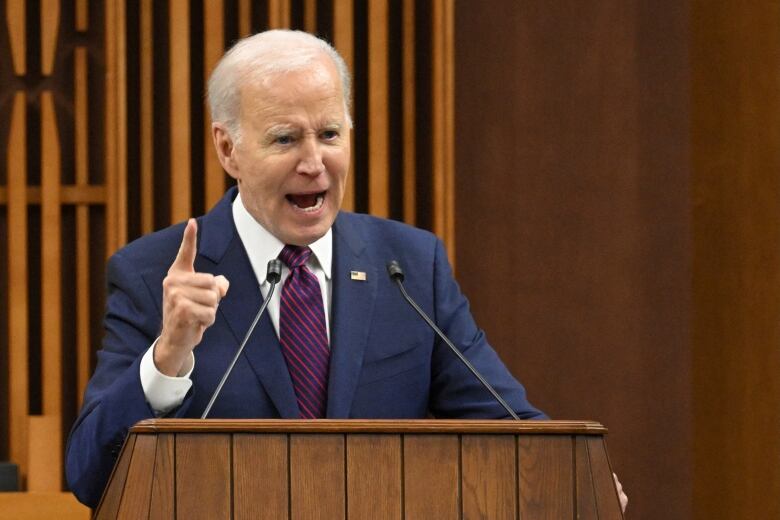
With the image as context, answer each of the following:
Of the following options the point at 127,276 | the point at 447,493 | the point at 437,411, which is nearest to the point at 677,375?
the point at 437,411

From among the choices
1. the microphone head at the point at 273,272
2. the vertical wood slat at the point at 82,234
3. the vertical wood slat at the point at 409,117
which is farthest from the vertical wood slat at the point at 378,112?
the microphone head at the point at 273,272

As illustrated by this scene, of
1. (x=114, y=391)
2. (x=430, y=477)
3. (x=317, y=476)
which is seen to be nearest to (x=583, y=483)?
(x=430, y=477)

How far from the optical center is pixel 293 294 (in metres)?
2.21

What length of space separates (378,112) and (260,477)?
2.05 meters

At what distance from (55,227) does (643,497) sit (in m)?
1.75

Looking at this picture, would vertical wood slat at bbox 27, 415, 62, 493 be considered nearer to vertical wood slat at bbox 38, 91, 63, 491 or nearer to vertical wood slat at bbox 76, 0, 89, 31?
vertical wood slat at bbox 38, 91, 63, 491

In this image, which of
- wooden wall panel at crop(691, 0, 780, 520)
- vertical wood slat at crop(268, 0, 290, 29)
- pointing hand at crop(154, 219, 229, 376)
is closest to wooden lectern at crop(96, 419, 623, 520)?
pointing hand at crop(154, 219, 229, 376)

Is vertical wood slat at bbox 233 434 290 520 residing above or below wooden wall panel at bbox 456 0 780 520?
below

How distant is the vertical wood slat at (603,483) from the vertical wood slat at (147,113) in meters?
2.01

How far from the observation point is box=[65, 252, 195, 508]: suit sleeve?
193 cm

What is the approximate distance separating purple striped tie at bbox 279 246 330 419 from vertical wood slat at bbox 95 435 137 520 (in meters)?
0.49

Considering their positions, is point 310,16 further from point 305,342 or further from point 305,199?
point 305,342

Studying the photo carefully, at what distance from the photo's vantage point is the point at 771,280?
327cm

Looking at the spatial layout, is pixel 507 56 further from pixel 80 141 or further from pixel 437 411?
pixel 437 411
